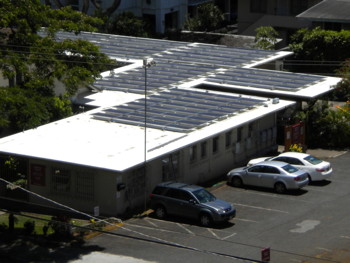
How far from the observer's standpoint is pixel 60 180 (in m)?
40.2

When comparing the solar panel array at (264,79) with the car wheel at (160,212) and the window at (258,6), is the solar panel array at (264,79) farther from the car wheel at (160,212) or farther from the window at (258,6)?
the window at (258,6)

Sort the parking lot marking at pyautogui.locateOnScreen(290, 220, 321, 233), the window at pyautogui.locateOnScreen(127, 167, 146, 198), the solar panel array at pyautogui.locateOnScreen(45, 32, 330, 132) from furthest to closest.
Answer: the solar panel array at pyautogui.locateOnScreen(45, 32, 330, 132), the window at pyautogui.locateOnScreen(127, 167, 146, 198), the parking lot marking at pyautogui.locateOnScreen(290, 220, 321, 233)

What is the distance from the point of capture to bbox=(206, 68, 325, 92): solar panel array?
51469 millimetres

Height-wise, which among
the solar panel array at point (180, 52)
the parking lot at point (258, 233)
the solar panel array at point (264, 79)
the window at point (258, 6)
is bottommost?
the parking lot at point (258, 233)

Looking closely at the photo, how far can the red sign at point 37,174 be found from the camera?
40531mm

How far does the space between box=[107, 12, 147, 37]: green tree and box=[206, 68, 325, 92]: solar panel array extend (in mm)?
23373

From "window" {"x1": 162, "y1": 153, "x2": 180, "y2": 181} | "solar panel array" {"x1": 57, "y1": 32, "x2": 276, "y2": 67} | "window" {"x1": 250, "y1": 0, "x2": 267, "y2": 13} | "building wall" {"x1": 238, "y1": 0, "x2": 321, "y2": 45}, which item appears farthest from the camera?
"window" {"x1": 250, "y1": 0, "x2": 267, "y2": 13}

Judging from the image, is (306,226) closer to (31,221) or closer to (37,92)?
(31,221)

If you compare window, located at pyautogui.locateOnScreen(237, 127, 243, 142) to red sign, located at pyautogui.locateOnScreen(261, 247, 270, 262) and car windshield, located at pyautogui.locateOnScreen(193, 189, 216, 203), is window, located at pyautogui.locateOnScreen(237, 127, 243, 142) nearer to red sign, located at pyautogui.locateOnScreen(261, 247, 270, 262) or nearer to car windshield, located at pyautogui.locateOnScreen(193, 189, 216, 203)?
car windshield, located at pyautogui.locateOnScreen(193, 189, 216, 203)

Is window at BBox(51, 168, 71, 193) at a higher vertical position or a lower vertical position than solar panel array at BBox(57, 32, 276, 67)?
lower

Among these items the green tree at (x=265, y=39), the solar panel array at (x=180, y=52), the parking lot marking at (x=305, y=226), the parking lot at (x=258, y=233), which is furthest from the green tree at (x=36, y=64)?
the green tree at (x=265, y=39)

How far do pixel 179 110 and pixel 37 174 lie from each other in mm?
8970

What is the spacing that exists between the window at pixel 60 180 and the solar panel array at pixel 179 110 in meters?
5.35

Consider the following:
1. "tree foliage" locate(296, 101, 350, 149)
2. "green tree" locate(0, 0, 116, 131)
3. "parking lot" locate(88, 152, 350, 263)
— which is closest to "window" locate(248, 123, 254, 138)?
"tree foliage" locate(296, 101, 350, 149)
